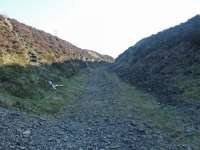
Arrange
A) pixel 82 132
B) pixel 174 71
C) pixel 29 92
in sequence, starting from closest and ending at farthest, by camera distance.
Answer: pixel 82 132, pixel 29 92, pixel 174 71

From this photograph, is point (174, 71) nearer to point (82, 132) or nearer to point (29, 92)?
point (29, 92)

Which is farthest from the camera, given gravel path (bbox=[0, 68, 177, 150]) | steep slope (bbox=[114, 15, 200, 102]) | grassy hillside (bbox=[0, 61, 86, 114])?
steep slope (bbox=[114, 15, 200, 102])

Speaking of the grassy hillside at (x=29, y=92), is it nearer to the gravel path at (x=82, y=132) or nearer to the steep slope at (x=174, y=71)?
the gravel path at (x=82, y=132)

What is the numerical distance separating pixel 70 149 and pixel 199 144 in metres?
5.16

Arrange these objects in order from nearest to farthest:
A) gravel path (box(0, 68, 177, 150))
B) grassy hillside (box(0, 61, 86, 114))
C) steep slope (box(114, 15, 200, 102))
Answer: gravel path (box(0, 68, 177, 150))
grassy hillside (box(0, 61, 86, 114))
steep slope (box(114, 15, 200, 102))

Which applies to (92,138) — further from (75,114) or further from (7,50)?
(7,50)

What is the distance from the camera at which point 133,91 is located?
30859 mm

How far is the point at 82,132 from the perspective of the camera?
653 inches

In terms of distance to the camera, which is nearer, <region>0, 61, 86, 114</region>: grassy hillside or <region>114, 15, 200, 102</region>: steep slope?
<region>0, 61, 86, 114</region>: grassy hillside

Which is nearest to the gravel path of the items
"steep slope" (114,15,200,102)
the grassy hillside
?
the grassy hillside

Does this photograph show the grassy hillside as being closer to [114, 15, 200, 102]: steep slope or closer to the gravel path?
the gravel path

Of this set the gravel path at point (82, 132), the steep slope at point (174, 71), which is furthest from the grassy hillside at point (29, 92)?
the steep slope at point (174, 71)

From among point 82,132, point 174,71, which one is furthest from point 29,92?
point 174,71

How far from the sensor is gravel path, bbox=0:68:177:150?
14133mm
